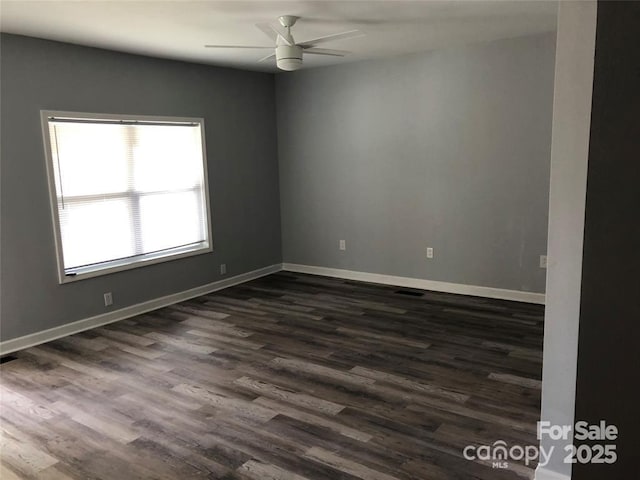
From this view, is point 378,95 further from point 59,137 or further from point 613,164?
point 613,164

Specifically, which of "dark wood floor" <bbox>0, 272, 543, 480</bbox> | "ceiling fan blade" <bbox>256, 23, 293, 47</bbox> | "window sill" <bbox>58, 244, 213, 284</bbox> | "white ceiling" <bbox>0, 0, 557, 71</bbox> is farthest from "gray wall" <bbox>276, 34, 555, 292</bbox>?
"ceiling fan blade" <bbox>256, 23, 293, 47</bbox>

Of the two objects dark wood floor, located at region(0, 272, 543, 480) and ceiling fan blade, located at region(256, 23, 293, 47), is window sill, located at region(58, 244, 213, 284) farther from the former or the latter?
ceiling fan blade, located at region(256, 23, 293, 47)

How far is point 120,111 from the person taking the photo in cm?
458

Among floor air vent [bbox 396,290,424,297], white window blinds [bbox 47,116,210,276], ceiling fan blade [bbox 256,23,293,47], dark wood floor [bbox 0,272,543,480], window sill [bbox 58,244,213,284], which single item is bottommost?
dark wood floor [bbox 0,272,543,480]

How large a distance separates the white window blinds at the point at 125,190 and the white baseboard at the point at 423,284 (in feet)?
4.76

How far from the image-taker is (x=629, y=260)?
38.0 inches

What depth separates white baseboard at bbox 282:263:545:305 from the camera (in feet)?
16.1

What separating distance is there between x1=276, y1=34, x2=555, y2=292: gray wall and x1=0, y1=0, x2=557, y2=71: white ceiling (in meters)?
0.47

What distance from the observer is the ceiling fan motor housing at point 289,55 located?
12.0 ft

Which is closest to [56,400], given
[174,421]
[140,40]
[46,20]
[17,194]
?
[174,421]

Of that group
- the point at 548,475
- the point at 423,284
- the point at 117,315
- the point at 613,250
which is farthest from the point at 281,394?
the point at 423,284

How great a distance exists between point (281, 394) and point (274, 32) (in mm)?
2696

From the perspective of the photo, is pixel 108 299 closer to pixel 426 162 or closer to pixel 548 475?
pixel 426 162

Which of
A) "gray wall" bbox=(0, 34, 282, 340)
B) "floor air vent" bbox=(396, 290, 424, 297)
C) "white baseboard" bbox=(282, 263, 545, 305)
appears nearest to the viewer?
"gray wall" bbox=(0, 34, 282, 340)
